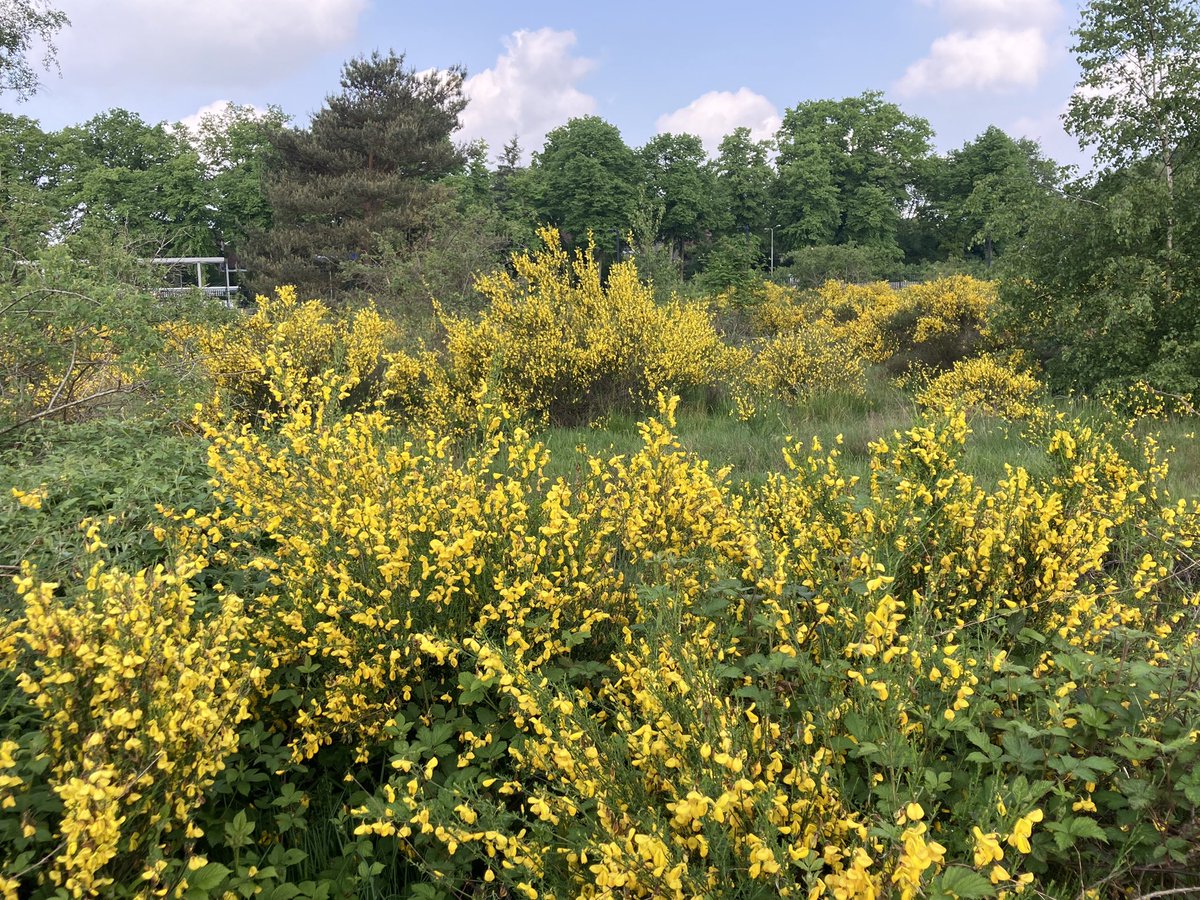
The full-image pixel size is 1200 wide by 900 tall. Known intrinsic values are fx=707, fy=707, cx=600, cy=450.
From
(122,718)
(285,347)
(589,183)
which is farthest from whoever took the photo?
(589,183)

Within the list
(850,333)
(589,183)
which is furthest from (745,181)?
(850,333)

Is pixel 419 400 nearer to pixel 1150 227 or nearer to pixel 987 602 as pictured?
pixel 987 602

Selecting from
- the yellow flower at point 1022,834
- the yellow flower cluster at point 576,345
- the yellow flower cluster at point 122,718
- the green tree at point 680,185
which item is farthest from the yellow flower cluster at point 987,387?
the green tree at point 680,185

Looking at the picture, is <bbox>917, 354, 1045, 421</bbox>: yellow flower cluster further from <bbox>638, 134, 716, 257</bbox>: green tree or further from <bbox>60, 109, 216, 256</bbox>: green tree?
<bbox>638, 134, 716, 257</bbox>: green tree

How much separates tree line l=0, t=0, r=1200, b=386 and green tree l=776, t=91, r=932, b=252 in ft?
0.56

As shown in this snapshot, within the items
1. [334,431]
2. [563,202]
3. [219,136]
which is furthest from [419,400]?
[219,136]

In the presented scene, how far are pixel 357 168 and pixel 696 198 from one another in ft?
88.3

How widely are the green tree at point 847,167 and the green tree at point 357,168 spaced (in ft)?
93.1

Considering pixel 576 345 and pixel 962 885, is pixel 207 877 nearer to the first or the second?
pixel 962 885

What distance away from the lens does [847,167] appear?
48.2 meters

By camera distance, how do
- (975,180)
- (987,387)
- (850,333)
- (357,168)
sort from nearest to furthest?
(987,387) → (850,333) → (357,168) → (975,180)

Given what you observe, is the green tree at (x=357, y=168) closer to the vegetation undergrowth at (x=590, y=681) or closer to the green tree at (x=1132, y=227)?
the green tree at (x=1132, y=227)

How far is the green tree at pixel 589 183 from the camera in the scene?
4153 centimetres

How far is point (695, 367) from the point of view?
854 centimetres
